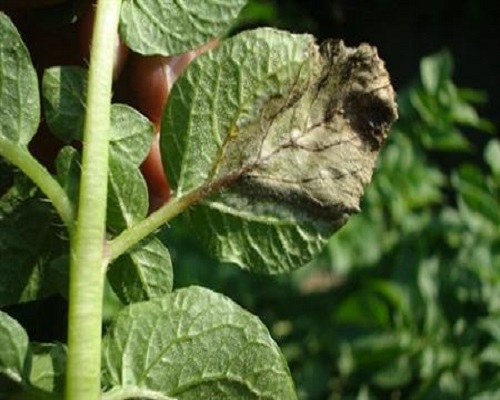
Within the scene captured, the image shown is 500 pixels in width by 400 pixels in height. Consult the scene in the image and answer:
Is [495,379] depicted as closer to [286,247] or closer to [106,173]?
[286,247]

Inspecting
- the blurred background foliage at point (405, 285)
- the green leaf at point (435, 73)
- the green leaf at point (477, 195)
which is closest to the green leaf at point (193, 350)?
the blurred background foliage at point (405, 285)

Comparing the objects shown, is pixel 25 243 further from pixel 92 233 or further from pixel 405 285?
pixel 405 285

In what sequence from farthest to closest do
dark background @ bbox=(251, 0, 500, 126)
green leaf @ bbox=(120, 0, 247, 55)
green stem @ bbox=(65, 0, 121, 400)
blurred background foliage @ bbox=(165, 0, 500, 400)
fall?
1. dark background @ bbox=(251, 0, 500, 126)
2. blurred background foliage @ bbox=(165, 0, 500, 400)
3. green leaf @ bbox=(120, 0, 247, 55)
4. green stem @ bbox=(65, 0, 121, 400)

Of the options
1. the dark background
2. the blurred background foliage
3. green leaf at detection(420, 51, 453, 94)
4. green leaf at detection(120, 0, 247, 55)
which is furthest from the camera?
the dark background

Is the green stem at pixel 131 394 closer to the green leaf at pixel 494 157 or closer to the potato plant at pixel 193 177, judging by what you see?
the potato plant at pixel 193 177

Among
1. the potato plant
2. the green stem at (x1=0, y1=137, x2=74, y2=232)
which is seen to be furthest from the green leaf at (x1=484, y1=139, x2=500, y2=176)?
the green stem at (x1=0, y1=137, x2=74, y2=232)

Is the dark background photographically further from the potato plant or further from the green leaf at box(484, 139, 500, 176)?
Answer: the potato plant

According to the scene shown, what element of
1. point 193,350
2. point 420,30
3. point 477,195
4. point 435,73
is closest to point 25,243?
point 193,350
